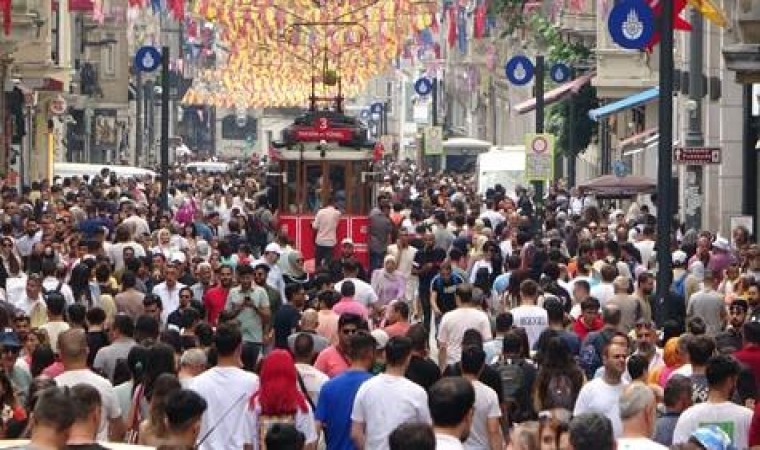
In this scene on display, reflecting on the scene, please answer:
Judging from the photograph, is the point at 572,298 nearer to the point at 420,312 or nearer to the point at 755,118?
the point at 420,312

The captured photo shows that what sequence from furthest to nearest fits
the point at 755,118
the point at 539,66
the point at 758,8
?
the point at 539,66, the point at 755,118, the point at 758,8

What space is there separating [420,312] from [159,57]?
17.8 meters

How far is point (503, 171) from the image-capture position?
211 feet

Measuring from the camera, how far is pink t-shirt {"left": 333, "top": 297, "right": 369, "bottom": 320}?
70.9 ft

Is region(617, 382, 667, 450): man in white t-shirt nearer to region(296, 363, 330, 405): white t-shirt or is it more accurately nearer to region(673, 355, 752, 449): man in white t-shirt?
region(673, 355, 752, 449): man in white t-shirt

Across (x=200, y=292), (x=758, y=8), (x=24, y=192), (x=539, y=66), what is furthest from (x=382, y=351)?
(x=24, y=192)

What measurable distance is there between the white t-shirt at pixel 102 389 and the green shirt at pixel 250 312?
539cm

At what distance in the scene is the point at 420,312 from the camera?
3034cm

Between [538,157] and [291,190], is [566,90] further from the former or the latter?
[291,190]

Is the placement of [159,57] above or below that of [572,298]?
above

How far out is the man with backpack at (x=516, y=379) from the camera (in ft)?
53.6

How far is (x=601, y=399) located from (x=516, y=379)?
150cm

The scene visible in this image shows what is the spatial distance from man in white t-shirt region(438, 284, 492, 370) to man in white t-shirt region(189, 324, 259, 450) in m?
4.77

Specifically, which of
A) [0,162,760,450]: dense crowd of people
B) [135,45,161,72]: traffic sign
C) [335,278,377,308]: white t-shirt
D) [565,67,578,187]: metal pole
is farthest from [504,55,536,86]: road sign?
[335,278,377,308]: white t-shirt
